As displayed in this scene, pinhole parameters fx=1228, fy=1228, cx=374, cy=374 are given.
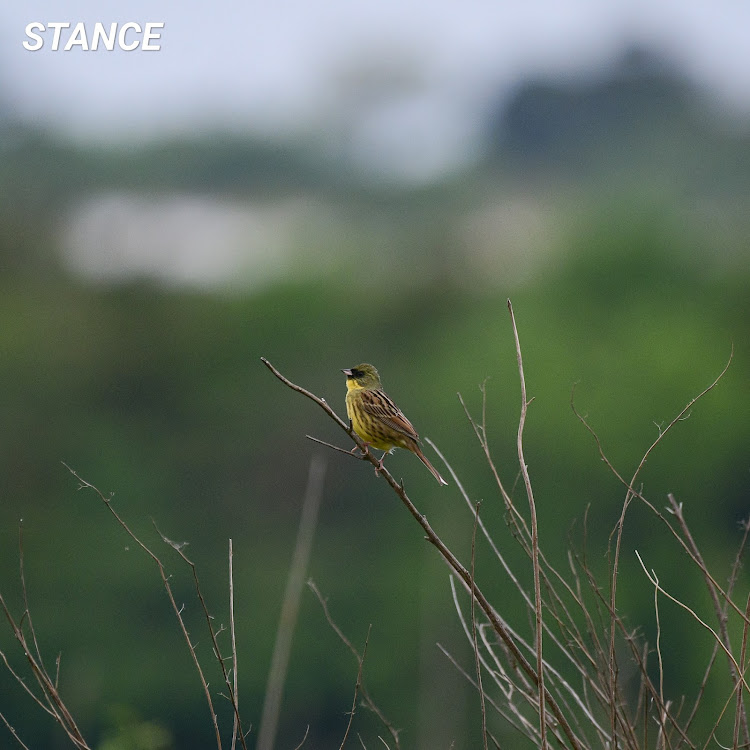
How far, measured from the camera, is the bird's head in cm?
721

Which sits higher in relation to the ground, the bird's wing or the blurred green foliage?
the bird's wing

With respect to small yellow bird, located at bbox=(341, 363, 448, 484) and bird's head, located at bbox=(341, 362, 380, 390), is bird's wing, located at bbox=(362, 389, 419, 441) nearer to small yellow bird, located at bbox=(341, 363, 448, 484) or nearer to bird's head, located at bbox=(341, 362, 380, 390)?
small yellow bird, located at bbox=(341, 363, 448, 484)

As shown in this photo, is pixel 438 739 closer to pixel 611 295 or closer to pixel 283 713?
pixel 283 713

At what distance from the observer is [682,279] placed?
171ft

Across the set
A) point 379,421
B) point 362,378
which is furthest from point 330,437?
point 379,421

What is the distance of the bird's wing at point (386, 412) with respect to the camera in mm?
6605

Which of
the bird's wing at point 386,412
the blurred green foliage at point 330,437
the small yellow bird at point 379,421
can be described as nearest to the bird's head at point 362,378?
the small yellow bird at point 379,421

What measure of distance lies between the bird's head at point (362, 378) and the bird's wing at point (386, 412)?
0.21 metres

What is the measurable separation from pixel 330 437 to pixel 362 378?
31.0 m

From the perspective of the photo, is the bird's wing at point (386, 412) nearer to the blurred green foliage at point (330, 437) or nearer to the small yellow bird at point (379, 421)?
the small yellow bird at point (379, 421)

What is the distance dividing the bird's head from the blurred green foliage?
19697 mm

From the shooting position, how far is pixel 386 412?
22.0 ft

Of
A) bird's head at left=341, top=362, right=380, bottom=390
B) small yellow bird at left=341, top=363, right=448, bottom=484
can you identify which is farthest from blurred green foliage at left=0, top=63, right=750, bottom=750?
small yellow bird at left=341, top=363, right=448, bottom=484

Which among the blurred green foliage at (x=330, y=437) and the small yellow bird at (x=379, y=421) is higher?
the small yellow bird at (x=379, y=421)
